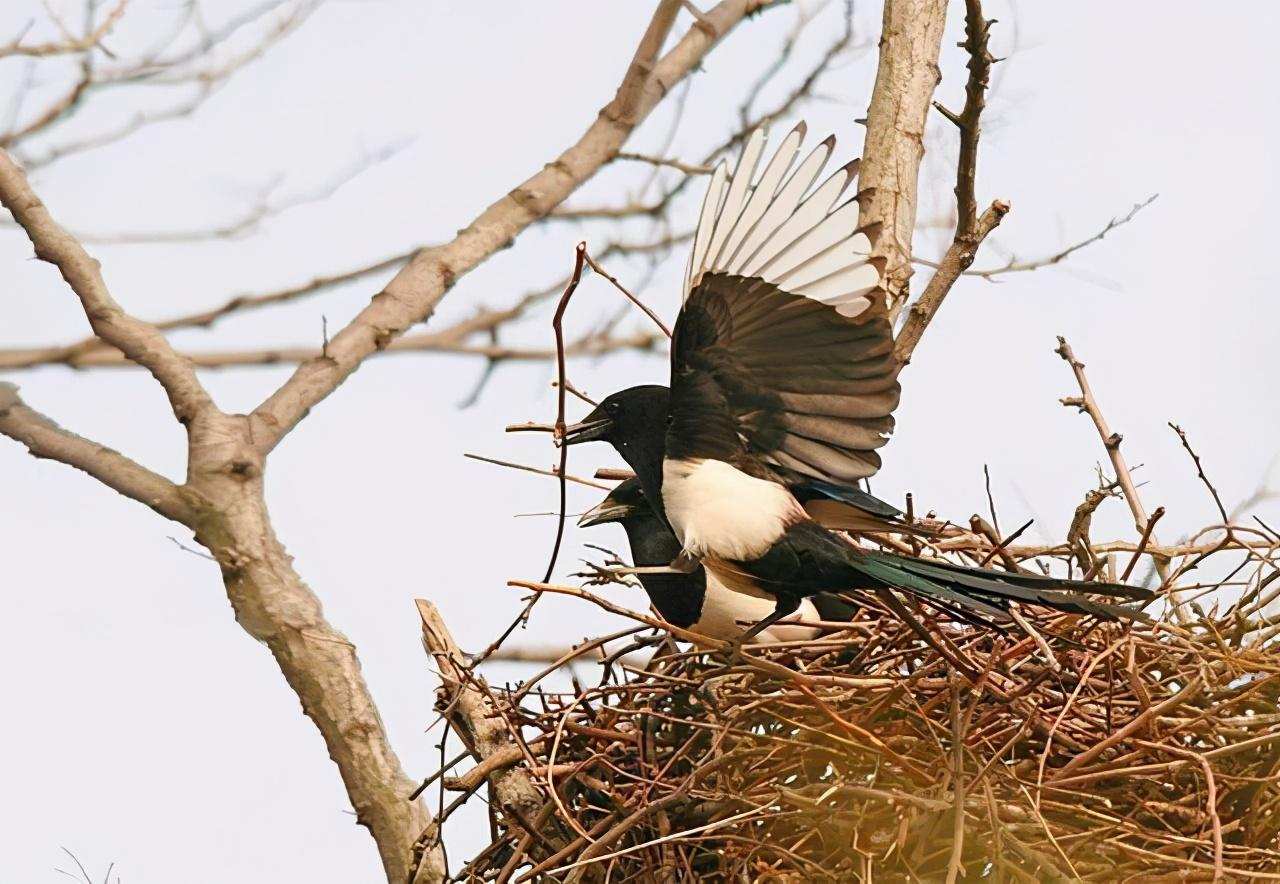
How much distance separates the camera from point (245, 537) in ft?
9.25

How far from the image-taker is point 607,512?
2.60 metres

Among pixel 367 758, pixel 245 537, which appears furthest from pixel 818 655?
pixel 245 537

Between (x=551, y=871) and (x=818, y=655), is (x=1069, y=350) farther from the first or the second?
(x=551, y=871)

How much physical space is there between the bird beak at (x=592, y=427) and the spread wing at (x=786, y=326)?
0.25 metres

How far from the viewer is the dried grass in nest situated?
1.75 meters

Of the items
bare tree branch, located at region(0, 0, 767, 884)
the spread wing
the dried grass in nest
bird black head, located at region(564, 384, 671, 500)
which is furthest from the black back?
bare tree branch, located at region(0, 0, 767, 884)

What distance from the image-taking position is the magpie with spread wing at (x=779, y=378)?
2.01 m

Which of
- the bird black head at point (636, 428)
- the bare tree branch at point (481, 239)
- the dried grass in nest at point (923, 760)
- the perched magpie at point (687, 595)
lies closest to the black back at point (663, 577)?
the perched magpie at point (687, 595)

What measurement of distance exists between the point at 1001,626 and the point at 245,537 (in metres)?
1.43

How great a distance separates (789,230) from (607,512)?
752 mm

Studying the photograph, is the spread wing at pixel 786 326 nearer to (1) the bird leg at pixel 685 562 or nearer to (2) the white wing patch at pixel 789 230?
(2) the white wing patch at pixel 789 230

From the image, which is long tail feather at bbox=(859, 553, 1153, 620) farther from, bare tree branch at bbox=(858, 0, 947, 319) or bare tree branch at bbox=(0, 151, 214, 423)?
bare tree branch at bbox=(0, 151, 214, 423)

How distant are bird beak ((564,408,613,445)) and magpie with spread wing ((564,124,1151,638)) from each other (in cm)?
23

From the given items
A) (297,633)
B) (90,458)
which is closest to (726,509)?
(297,633)
